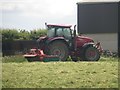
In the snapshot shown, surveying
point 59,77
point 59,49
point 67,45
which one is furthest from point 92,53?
point 59,77

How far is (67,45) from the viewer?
17.7 meters

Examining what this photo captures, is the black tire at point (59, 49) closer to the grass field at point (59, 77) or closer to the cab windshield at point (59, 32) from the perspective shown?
the cab windshield at point (59, 32)

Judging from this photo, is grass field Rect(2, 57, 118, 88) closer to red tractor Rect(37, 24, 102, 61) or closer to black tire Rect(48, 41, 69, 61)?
black tire Rect(48, 41, 69, 61)

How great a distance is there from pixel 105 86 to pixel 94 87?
290 millimetres

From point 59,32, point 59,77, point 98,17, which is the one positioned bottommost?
point 59,77

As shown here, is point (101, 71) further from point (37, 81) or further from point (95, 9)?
point (95, 9)

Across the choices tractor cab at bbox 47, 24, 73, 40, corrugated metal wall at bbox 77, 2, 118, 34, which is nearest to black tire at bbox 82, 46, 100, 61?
tractor cab at bbox 47, 24, 73, 40

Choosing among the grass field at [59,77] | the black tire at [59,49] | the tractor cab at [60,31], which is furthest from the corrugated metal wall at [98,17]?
the grass field at [59,77]

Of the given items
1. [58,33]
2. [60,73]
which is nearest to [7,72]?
[60,73]

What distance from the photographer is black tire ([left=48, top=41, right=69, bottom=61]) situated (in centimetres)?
1730

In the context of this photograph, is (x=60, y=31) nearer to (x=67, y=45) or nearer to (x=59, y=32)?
(x=59, y=32)

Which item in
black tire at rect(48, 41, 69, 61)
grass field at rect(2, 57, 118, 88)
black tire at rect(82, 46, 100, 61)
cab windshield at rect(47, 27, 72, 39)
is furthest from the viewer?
black tire at rect(82, 46, 100, 61)

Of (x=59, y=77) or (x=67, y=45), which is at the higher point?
(x=67, y=45)

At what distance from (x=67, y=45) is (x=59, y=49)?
0.49 m
